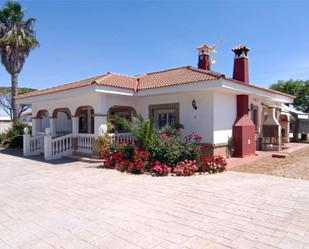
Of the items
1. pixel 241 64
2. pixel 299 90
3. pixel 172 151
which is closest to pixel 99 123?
pixel 172 151

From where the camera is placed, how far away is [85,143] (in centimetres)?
1549

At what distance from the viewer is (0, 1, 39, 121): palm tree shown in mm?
25453

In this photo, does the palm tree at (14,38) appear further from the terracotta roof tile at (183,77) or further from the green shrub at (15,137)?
the terracotta roof tile at (183,77)

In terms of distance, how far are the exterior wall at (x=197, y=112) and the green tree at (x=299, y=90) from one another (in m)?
25.3

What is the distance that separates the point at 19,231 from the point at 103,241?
1829 millimetres

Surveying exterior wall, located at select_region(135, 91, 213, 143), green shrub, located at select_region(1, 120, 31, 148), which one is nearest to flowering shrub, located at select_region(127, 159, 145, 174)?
exterior wall, located at select_region(135, 91, 213, 143)

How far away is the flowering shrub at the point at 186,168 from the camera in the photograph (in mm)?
10148

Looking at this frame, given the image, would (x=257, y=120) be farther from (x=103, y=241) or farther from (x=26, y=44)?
(x=26, y=44)

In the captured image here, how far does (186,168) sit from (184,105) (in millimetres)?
4835

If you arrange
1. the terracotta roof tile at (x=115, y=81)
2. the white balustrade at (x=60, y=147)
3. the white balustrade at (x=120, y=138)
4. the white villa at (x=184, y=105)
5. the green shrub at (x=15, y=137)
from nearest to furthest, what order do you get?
the white villa at (x=184, y=105) → the terracotta roof tile at (x=115, y=81) → the white balustrade at (x=120, y=138) → the white balustrade at (x=60, y=147) → the green shrub at (x=15, y=137)

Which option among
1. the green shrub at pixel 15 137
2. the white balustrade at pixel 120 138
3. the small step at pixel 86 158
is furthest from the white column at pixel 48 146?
the green shrub at pixel 15 137

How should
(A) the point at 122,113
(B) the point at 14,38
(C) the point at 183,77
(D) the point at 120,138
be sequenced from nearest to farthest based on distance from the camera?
1. (C) the point at 183,77
2. (D) the point at 120,138
3. (A) the point at 122,113
4. (B) the point at 14,38

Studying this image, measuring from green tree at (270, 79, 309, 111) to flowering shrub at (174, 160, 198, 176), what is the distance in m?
28.6

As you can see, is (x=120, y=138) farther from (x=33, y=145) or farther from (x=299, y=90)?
(x=299, y=90)
